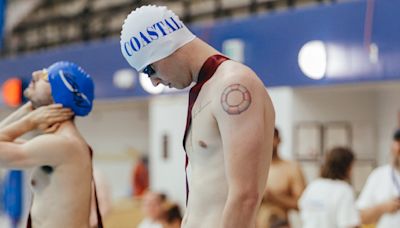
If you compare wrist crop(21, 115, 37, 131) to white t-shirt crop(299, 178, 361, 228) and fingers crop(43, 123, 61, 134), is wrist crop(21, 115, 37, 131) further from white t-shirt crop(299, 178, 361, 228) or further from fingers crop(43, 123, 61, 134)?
white t-shirt crop(299, 178, 361, 228)

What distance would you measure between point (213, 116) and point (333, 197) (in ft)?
8.94

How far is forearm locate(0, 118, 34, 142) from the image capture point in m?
3.59

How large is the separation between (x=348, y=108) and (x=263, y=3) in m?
3.49

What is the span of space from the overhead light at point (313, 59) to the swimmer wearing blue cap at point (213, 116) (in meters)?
3.75

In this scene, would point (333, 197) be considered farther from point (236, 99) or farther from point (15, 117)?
point (236, 99)

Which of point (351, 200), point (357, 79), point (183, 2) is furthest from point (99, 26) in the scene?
point (351, 200)

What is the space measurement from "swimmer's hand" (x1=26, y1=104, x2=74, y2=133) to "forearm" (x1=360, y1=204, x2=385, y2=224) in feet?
7.02

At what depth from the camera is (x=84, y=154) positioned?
354 cm

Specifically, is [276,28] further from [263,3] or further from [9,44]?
[9,44]

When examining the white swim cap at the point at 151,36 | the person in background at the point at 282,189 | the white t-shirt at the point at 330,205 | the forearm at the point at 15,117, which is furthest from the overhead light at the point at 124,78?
the white swim cap at the point at 151,36

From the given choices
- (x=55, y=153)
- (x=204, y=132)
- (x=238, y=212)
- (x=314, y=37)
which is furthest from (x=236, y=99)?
(x=314, y=37)

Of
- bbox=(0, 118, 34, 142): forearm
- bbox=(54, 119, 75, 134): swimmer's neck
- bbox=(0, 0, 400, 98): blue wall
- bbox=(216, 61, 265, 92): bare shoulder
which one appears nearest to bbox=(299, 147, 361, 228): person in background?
bbox=(0, 0, 400, 98): blue wall

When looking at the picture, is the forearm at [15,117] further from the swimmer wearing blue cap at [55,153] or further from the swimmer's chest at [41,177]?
the swimmer's chest at [41,177]

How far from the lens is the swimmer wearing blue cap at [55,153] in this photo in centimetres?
346
